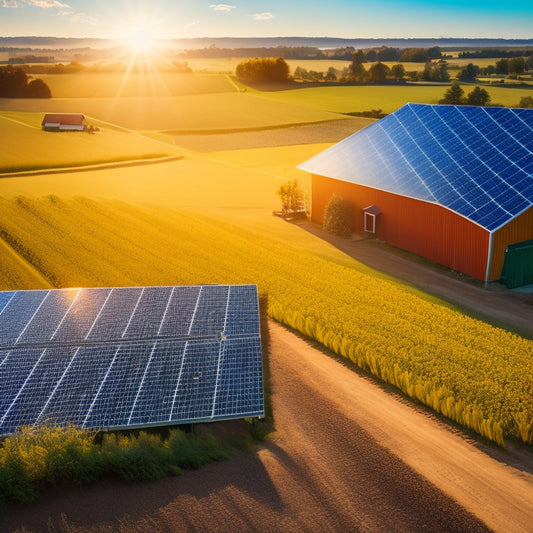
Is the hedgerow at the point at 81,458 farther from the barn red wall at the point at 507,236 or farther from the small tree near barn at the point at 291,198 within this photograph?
the small tree near barn at the point at 291,198

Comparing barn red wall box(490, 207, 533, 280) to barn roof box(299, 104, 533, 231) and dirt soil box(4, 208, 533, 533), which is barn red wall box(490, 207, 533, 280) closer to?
barn roof box(299, 104, 533, 231)

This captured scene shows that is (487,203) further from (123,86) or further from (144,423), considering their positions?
(123,86)

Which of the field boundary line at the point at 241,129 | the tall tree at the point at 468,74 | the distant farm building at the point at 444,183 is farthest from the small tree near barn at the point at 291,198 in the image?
the tall tree at the point at 468,74

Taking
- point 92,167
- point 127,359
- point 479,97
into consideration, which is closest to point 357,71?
point 479,97

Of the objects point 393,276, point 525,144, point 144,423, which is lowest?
point 393,276

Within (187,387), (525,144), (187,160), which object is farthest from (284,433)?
(187,160)

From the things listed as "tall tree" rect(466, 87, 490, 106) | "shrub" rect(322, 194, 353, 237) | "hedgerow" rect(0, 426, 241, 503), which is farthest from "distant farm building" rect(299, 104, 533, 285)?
"tall tree" rect(466, 87, 490, 106)
